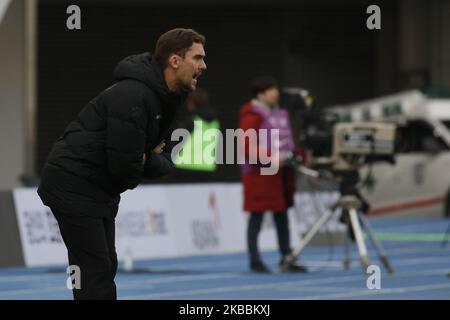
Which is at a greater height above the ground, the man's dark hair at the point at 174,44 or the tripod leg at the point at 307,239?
the man's dark hair at the point at 174,44

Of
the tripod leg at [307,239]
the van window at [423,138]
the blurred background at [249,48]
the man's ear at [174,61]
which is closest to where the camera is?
the man's ear at [174,61]

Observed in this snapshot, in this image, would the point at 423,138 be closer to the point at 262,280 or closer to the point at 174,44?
the point at 262,280

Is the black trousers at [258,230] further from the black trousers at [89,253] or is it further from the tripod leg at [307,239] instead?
the black trousers at [89,253]

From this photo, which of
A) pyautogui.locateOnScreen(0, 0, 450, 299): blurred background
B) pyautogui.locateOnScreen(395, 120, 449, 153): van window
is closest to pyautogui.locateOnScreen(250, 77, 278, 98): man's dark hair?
pyautogui.locateOnScreen(0, 0, 450, 299): blurred background

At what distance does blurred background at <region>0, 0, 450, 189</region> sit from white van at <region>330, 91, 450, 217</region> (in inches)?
201

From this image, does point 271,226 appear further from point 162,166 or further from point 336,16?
point 336,16

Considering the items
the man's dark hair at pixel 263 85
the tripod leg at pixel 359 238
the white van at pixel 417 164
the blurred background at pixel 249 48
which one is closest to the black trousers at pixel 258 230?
the tripod leg at pixel 359 238

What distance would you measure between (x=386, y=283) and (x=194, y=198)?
16.0 ft

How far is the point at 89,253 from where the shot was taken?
7.00 m

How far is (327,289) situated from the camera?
12273mm

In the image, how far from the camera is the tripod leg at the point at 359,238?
13.2 m

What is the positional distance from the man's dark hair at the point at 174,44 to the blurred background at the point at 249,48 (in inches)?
872

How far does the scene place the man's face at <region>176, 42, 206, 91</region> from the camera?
7117mm

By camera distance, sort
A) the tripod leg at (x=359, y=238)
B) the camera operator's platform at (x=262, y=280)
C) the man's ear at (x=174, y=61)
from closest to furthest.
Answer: the man's ear at (x=174, y=61) < the camera operator's platform at (x=262, y=280) < the tripod leg at (x=359, y=238)
